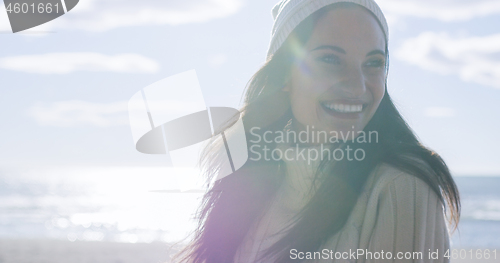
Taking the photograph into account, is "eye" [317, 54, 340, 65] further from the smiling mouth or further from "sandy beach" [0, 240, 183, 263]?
"sandy beach" [0, 240, 183, 263]

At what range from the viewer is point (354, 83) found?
1.79 metres

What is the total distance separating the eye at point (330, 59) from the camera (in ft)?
6.01

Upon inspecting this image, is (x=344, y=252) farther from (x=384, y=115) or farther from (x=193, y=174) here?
(x=193, y=174)

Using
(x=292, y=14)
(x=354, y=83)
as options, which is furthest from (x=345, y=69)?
(x=292, y=14)

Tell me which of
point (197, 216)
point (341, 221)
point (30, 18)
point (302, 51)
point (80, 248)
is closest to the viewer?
point (341, 221)

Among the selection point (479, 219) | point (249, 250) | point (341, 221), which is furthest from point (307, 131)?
point (479, 219)

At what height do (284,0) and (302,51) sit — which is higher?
(284,0)

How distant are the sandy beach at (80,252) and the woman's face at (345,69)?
303 inches

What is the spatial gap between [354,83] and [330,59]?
0.49 ft

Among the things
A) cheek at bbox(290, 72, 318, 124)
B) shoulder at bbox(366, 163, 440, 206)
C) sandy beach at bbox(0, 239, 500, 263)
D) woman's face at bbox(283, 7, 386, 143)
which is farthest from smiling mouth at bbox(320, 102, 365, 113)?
sandy beach at bbox(0, 239, 500, 263)

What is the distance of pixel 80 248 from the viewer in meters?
10.9

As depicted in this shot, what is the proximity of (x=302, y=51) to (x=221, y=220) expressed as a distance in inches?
39.1

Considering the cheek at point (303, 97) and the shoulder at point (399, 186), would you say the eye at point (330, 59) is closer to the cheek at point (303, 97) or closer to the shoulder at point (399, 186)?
the cheek at point (303, 97)

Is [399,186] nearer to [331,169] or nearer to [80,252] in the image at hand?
[331,169]
